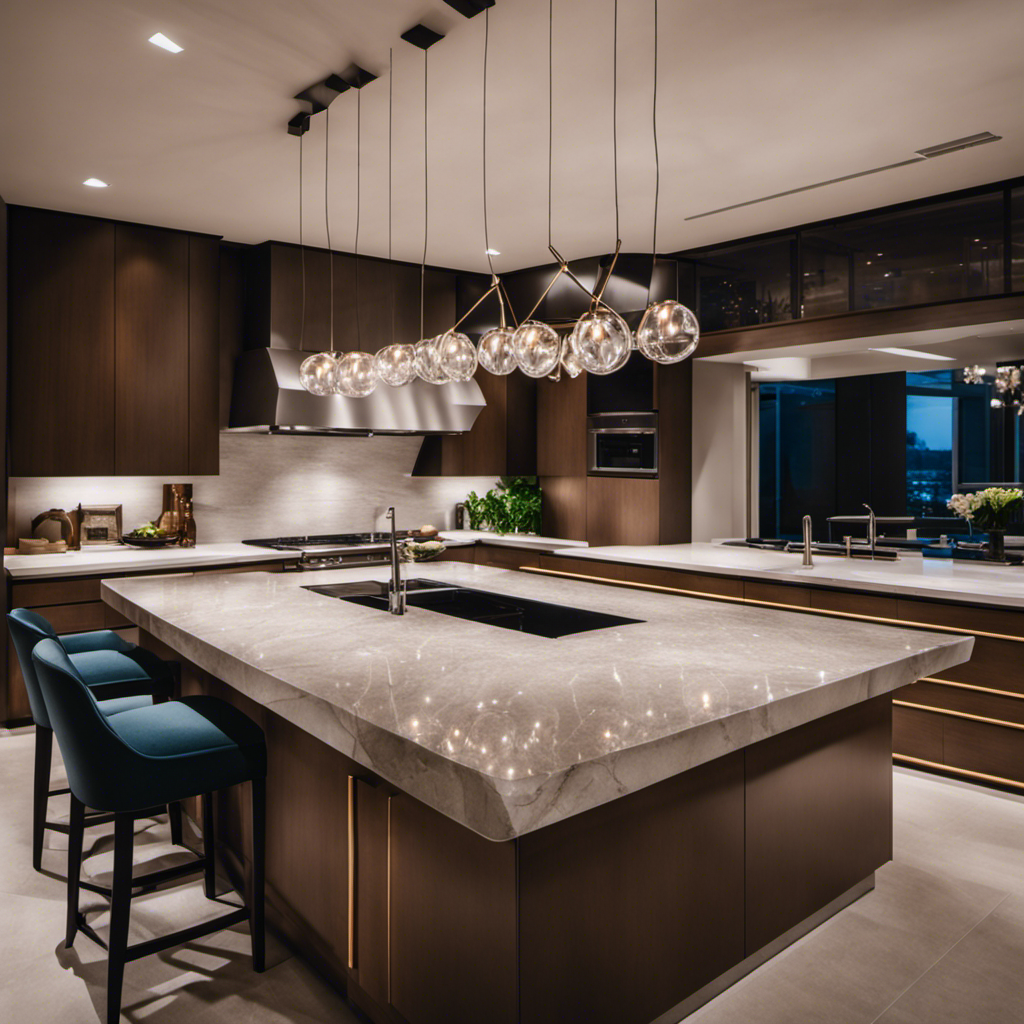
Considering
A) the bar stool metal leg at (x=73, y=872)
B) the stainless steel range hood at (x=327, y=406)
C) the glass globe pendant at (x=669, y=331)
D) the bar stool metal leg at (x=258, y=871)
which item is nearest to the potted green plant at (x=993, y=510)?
the glass globe pendant at (x=669, y=331)

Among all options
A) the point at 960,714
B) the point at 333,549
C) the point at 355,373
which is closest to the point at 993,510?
the point at 960,714

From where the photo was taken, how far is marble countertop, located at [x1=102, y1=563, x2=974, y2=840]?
4.87 feet

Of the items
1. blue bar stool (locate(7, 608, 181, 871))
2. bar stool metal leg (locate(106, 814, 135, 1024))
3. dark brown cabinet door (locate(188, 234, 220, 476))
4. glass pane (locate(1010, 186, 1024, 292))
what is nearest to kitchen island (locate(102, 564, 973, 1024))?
blue bar stool (locate(7, 608, 181, 871))

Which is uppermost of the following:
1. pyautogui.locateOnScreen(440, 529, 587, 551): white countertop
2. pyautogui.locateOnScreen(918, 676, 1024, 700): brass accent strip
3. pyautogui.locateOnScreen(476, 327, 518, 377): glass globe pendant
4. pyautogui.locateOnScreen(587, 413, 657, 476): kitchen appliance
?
pyautogui.locateOnScreen(476, 327, 518, 377): glass globe pendant

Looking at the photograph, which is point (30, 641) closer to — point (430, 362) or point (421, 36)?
point (430, 362)

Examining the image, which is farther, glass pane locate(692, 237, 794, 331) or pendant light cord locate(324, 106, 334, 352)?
glass pane locate(692, 237, 794, 331)

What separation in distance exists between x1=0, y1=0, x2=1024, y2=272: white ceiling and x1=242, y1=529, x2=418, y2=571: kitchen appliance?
6.81 ft

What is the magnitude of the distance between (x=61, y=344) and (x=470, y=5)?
336cm

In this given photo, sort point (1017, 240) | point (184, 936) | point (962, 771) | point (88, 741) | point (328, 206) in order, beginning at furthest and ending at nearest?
point (328, 206)
point (1017, 240)
point (962, 771)
point (184, 936)
point (88, 741)

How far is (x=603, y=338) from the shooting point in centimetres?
270

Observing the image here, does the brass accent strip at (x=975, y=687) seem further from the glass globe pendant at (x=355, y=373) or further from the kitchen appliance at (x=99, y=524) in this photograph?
the kitchen appliance at (x=99, y=524)

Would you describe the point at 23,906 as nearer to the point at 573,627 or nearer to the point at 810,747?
the point at 573,627

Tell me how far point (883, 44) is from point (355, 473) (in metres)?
4.47

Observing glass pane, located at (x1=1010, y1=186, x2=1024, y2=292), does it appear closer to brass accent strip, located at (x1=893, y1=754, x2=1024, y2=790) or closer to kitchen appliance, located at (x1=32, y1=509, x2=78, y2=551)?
brass accent strip, located at (x1=893, y1=754, x2=1024, y2=790)
